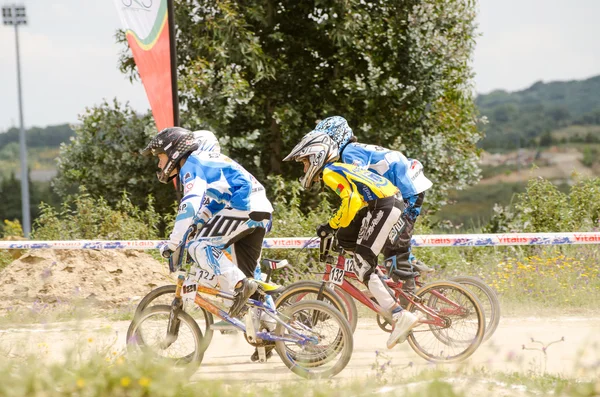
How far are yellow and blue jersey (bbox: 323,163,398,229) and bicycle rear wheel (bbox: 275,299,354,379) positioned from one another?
84 centimetres

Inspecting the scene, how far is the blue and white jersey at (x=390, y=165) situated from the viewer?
23.2 ft

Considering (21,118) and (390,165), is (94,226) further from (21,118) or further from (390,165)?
(21,118)

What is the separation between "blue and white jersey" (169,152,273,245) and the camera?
6.09 m

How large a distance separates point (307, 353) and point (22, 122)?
119 feet

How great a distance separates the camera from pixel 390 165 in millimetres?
7512

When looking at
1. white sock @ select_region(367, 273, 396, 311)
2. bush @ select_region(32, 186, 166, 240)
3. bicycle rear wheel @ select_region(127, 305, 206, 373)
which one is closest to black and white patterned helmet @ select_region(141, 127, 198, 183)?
bicycle rear wheel @ select_region(127, 305, 206, 373)

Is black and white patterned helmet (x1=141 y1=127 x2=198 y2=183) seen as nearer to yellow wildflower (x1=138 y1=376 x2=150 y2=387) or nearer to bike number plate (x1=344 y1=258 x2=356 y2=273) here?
bike number plate (x1=344 y1=258 x2=356 y2=273)

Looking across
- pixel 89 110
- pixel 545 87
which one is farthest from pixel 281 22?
pixel 545 87

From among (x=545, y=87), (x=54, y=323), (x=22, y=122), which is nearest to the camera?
(x=54, y=323)

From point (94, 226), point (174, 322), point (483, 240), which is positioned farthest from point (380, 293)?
point (94, 226)

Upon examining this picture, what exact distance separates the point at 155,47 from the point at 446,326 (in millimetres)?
Result: 6402

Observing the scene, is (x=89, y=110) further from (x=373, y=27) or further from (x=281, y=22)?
(x=373, y=27)

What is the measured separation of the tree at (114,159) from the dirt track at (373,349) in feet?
31.0

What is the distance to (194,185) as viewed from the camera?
19.6ft
